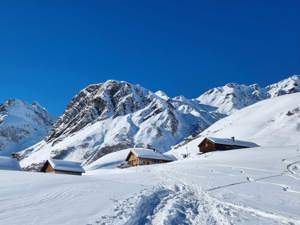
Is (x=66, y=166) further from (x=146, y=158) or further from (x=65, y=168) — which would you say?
(x=146, y=158)

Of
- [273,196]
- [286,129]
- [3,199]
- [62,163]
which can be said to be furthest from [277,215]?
[286,129]

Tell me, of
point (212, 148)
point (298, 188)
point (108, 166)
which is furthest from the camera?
point (108, 166)

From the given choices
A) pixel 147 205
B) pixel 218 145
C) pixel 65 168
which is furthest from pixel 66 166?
pixel 147 205

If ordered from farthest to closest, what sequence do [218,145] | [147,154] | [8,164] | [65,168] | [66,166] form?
[218,145] < [147,154] < [66,166] < [65,168] < [8,164]

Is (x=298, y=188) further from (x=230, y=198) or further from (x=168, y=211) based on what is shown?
(x=168, y=211)

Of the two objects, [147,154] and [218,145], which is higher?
[218,145]

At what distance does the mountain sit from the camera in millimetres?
120262

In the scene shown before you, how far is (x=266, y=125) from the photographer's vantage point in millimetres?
142750

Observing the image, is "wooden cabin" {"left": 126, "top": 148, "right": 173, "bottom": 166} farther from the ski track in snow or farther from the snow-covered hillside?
the ski track in snow

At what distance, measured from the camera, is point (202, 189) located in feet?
90.7

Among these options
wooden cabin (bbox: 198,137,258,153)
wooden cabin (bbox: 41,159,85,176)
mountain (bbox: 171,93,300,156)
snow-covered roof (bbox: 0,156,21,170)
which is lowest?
snow-covered roof (bbox: 0,156,21,170)

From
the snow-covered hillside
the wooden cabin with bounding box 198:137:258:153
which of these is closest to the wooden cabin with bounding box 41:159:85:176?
the wooden cabin with bounding box 198:137:258:153

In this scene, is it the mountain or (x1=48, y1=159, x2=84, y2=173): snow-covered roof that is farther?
the mountain

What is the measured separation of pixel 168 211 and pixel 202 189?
31.9 ft
